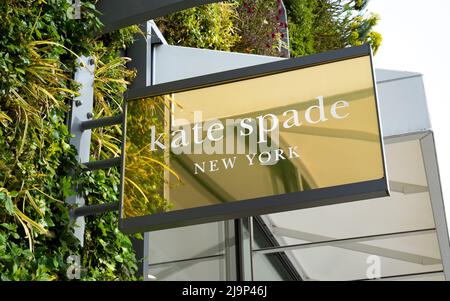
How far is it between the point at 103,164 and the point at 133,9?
3.23 feet

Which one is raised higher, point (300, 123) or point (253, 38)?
point (253, 38)

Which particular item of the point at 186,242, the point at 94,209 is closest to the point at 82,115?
the point at 94,209

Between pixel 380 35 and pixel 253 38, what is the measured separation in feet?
17.0

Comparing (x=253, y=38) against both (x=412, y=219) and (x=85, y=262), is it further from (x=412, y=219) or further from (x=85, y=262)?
(x=85, y=262)

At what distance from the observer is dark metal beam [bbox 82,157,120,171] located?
433 centimetres

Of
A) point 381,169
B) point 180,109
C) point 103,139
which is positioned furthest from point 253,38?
point 381,169

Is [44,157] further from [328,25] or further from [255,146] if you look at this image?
[328,25]

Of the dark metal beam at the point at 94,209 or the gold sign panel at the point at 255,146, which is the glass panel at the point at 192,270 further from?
the gold sign panel at the point at 255,146

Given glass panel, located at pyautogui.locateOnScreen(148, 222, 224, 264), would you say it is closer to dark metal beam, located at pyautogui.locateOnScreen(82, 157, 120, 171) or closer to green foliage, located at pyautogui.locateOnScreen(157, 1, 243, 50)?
green foliage, located at pyautogui.locateOnScreen(157, 1, 243, 50)

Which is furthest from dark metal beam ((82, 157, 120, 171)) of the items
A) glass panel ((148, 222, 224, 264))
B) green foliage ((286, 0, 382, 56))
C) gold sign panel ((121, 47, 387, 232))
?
Answer: green foliage ((286, 0, 382, 56))

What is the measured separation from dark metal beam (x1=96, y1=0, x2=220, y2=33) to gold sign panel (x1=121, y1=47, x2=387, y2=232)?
56 centimetres

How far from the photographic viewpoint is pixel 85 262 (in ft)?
14.9

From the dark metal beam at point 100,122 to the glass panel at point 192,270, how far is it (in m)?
3.69
